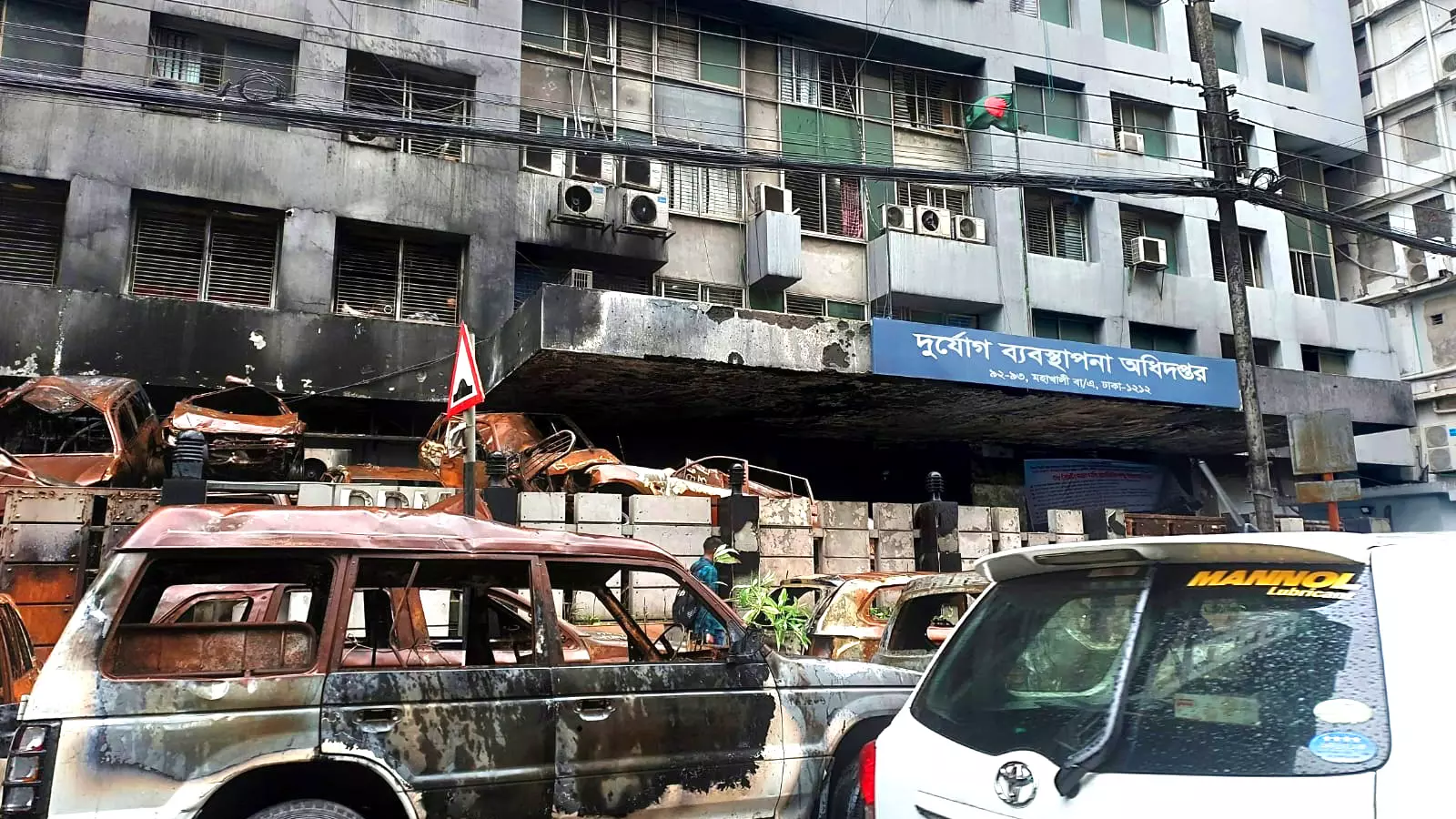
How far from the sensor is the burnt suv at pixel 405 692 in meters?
3.28

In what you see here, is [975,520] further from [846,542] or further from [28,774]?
[28,774]

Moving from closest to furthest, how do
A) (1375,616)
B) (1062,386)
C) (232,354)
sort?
(1375,616) → (232,354) → (1062,386)

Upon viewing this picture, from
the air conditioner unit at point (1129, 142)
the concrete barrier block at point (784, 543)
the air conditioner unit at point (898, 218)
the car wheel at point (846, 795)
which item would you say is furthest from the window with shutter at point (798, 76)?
the car wheel at point (846, 795)

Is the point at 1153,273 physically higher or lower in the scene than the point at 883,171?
higher

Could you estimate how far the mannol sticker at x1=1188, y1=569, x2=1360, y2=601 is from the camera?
2.03 metres

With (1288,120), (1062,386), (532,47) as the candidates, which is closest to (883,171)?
(1062,386)

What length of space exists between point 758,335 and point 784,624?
5.79m

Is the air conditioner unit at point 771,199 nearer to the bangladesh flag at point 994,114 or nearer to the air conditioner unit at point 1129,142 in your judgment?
the bangladesh flag at point 994,114

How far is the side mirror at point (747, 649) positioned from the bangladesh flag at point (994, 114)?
17.7 meters

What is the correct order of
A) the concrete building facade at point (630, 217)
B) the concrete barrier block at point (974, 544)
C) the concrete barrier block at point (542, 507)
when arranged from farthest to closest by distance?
the concrete building facade at point (630, 217)
the concrete barrier block at point (974, 544)
the concrete barrier block at point (542, 507)

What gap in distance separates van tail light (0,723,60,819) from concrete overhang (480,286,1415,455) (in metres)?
8.84

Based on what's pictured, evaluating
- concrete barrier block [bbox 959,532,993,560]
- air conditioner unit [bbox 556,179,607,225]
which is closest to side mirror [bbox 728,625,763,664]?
concrete barrier block [bbox 959,532,993,560]

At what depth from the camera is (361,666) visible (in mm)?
3836

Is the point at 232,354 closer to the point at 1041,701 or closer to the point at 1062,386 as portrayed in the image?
the point at 1062,386
